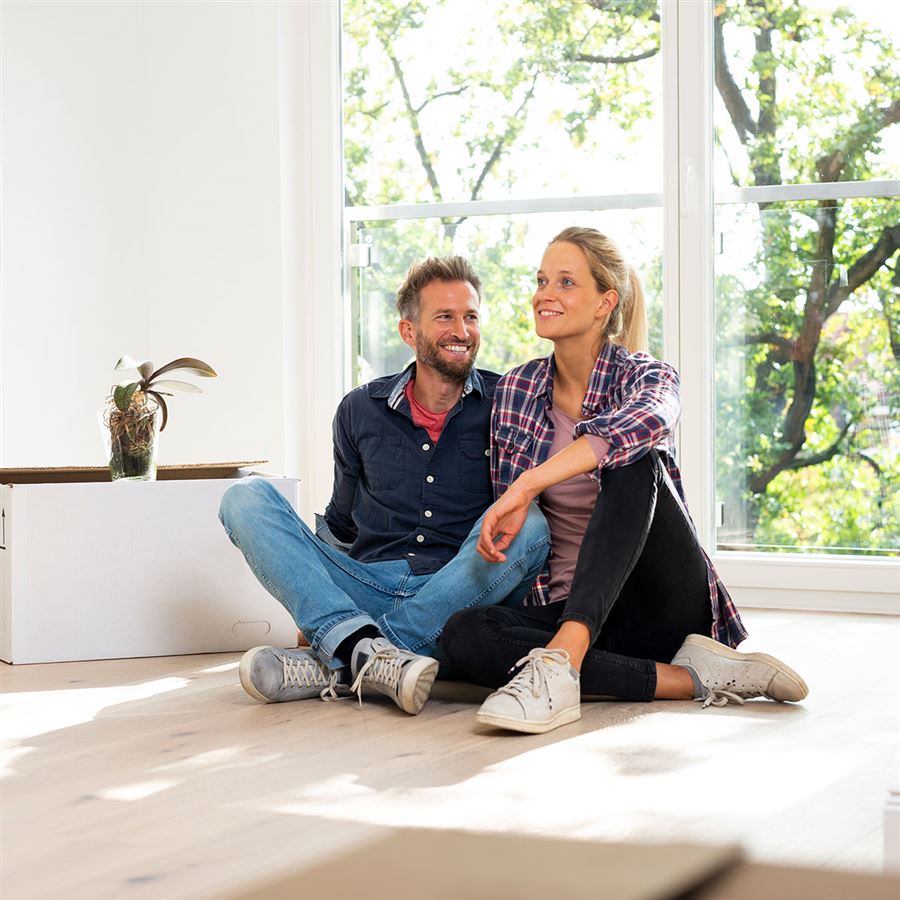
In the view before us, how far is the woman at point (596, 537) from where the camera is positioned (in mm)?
2020

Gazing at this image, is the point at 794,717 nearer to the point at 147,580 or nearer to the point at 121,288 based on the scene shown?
the point at 147,580

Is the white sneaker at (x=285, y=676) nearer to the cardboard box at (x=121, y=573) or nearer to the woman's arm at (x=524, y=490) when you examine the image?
the woman's arm at (x=524, y=490)

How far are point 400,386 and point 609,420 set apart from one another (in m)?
0.58

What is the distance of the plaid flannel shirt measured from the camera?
2051 mm

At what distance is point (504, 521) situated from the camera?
2.13 m

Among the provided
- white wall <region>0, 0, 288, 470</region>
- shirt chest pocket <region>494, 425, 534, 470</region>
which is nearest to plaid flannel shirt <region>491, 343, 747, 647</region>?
shirt chest pocket <region>494, 425, 534, 470</region>

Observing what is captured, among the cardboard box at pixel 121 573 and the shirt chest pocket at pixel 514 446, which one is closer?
the shirt chest pocket at pixel 514 446

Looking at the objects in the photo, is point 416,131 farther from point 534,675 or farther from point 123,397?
point 534,675

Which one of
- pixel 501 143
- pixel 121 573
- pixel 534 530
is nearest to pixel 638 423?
pixel 534 530

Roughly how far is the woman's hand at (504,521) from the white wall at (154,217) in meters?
1.95

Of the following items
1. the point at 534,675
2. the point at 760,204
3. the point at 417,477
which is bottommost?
the point at 534,675

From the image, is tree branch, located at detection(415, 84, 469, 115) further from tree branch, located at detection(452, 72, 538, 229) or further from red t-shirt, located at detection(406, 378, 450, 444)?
Result: red t-shirt, located at detection(406, 378, 450, 444)

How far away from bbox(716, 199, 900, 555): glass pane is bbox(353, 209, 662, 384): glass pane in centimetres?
22

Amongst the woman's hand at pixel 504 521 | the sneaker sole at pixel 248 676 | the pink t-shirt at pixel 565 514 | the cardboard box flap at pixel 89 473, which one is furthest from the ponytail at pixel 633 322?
the cardboard box flap at pixel 89 473
